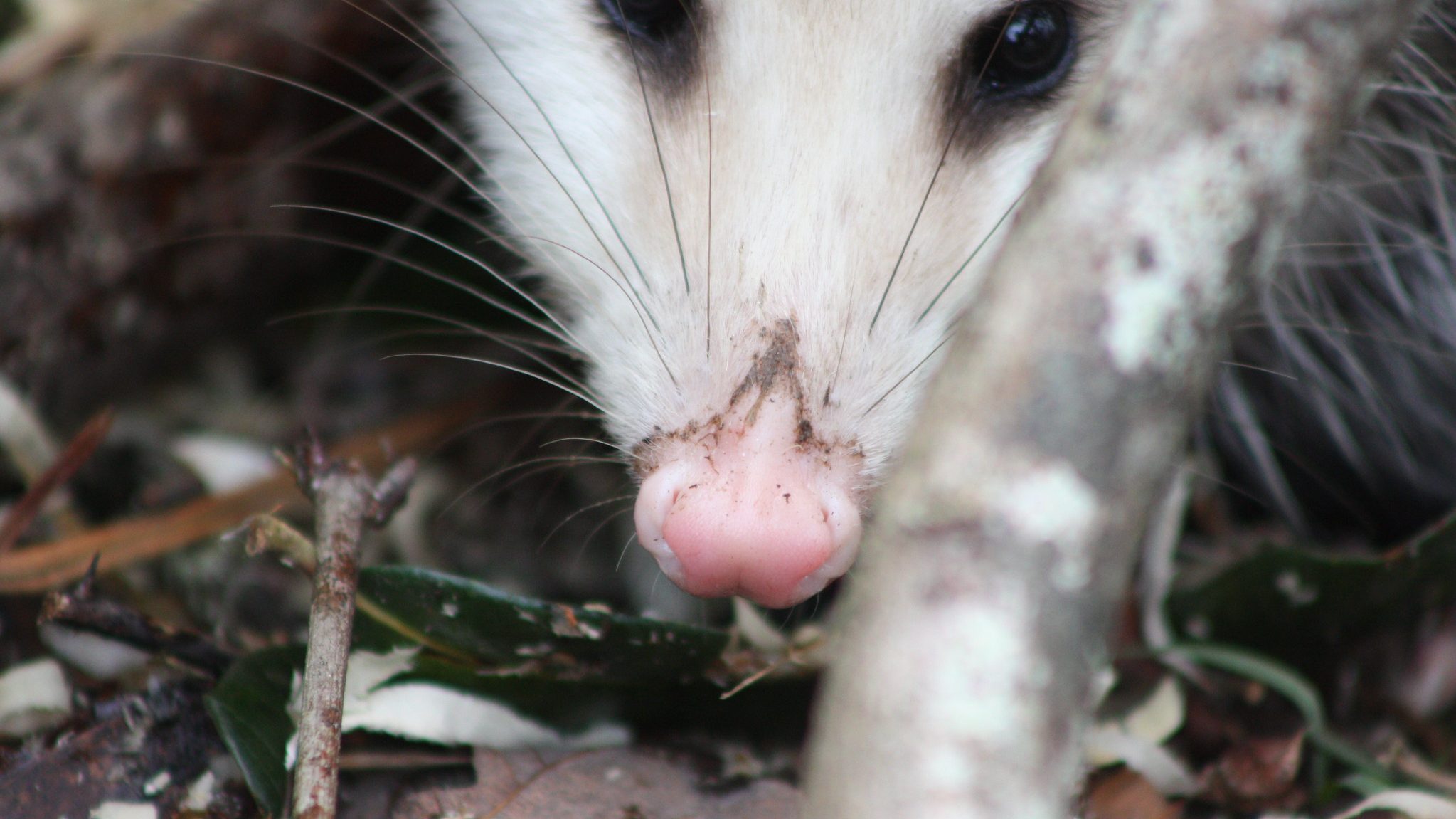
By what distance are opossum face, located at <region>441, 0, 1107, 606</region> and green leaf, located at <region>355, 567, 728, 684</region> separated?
0.11 meters

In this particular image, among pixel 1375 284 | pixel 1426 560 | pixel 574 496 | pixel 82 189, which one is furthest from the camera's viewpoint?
pixel 1375 284

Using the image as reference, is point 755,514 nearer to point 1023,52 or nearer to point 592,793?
point 592,793

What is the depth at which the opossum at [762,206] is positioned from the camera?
1.06 meters

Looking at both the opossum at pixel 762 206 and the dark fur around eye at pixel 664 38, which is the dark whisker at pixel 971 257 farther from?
the dark fur around eye at pixel 664 38

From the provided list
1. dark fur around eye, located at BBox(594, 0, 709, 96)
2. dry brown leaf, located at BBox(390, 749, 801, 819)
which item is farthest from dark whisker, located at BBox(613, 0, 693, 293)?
dry brown leaf, located at BBox(390, 749, 801, 819)

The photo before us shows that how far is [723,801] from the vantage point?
112 cm

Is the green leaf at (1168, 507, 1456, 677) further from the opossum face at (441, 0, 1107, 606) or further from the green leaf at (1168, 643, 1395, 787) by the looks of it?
the opossum face at (441, 0, 1107, 606)

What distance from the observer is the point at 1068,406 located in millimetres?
665

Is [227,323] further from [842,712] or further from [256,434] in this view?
[842,712]

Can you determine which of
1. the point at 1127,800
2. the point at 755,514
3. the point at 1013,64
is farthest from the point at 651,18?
the point at 1127,800

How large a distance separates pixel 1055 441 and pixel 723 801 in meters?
0.60

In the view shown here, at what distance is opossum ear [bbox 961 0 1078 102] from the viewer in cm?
125

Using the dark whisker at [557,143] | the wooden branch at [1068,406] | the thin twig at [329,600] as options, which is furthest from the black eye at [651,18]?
the wooden branch at [1068,406]

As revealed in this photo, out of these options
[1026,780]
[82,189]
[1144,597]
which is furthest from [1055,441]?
[82,189]
